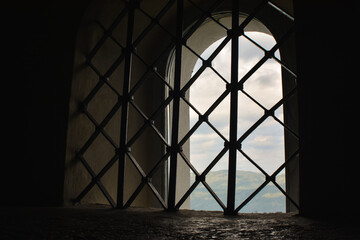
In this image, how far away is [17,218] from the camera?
99cm

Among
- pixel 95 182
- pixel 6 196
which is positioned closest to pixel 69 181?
pixel 95 182

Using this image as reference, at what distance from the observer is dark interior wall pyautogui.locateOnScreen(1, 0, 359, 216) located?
99 centimetres

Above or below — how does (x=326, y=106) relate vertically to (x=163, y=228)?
above

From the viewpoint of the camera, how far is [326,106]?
1007 mm

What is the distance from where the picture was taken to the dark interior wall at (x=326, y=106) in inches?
37.9

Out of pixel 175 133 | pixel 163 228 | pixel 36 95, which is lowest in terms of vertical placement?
pixel 163 228

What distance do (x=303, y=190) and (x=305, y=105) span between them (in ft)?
0.92

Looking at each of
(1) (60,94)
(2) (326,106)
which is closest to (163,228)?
(2) (326,106)

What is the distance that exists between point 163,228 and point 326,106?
0.64m

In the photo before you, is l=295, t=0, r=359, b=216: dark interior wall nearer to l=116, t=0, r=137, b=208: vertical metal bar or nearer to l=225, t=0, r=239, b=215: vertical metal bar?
l=225, t=0, r=239, b=215: vertical metal bar

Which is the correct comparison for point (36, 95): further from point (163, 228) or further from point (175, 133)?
point (163, 228)

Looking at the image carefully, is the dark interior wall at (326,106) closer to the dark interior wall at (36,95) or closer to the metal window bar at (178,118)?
the metal window bar at (178,118)

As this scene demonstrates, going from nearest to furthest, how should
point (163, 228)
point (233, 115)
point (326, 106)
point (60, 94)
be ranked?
point (163, 228), point (326, 106), point (233, 115), point (60, 94)

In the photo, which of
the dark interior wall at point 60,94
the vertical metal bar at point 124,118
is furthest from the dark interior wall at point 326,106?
the vertical metal bar at point 124,118
